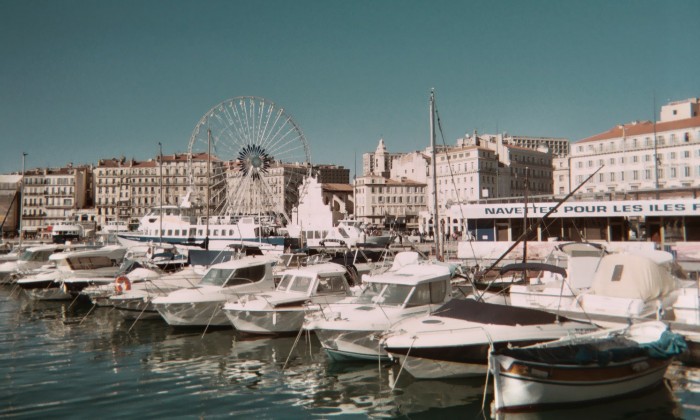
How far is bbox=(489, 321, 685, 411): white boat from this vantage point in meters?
11.3

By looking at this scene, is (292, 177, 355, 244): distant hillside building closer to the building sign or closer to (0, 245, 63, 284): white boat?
the building sign

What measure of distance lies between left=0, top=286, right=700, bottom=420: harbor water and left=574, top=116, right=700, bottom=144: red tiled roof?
69553 millimetres

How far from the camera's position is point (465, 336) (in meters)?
13.4

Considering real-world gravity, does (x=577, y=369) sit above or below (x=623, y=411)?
above

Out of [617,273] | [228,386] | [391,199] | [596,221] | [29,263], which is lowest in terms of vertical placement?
[228,386]

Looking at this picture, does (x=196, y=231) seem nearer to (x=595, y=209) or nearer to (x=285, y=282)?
(x=285, y=282)

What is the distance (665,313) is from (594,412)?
6.01 metres

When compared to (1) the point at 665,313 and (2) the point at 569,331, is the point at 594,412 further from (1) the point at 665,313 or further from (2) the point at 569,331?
(1) the point at 665,313

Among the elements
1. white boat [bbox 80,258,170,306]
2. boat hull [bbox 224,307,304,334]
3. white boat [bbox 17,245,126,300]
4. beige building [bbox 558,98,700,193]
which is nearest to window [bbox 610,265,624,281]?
boat hull [bbox 224,307,304,334]

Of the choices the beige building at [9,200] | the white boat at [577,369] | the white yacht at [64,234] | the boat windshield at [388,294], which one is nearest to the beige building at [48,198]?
the beige building at [9,200]

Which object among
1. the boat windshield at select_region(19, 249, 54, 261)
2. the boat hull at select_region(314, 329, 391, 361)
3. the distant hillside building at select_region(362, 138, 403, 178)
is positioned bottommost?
the boat hull at select_region(314, 329, 391, 361)

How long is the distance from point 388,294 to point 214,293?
26.8 feet

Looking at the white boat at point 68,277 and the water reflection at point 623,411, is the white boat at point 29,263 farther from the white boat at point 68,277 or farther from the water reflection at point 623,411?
the water reflection at point 623,411

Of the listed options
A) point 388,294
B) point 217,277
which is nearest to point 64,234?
point 217,277
